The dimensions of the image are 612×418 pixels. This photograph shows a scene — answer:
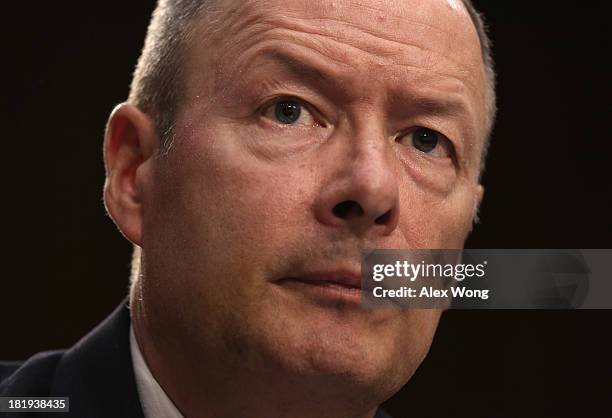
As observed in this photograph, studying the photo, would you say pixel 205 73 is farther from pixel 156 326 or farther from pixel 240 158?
pixel 156 326

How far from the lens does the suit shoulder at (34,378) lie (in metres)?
1.63

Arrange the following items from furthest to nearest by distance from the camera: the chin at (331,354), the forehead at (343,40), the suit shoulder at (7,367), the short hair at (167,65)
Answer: the suit shoulder at (7,367)
the short hair at (167,65)
the forehead at (343,40)
the chin at (331,354)

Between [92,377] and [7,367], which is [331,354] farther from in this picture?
[7,367]

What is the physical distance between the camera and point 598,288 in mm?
1606

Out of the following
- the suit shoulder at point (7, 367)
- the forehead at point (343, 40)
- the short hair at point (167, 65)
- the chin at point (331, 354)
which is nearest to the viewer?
the chin at point (331, 354)

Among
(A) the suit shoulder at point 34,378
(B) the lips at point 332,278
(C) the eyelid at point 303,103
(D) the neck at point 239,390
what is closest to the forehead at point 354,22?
(C) the eyelid at point 303,103

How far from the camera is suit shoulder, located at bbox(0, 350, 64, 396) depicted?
5.34 ft

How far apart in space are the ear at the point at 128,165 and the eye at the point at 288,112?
23 cm

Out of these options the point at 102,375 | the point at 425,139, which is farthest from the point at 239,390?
the point at 425,139

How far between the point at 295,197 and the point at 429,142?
304mm

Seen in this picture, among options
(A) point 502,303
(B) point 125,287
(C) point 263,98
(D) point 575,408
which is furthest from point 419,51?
(B) point 125,287

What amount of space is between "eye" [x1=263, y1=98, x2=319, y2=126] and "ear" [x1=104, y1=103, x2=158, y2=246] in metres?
Result: 0.23

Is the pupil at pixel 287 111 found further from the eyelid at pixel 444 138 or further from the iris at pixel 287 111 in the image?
the eyelid at pixel 444 138

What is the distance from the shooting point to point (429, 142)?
155cm
